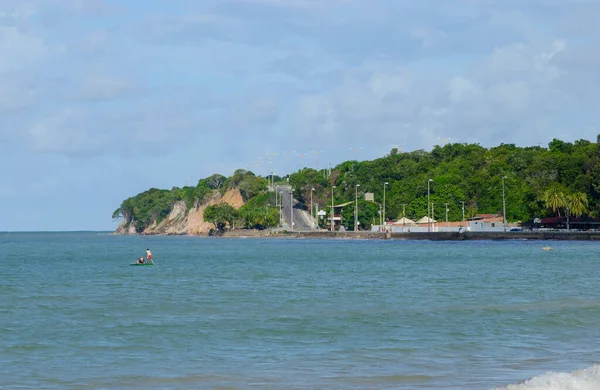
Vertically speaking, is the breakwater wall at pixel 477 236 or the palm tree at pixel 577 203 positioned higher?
the palm tree at pixel 577 203

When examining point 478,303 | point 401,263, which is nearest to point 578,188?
point 401,263

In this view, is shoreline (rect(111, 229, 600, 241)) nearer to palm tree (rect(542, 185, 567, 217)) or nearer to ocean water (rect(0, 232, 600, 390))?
palm tree (rect(542, 185, 567, 217))

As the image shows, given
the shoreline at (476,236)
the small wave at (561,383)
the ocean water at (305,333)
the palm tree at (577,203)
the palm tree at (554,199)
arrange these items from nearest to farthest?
the small wave at (561,383)
the ocean water at (305,333)
the shoreline at (476,236)
the palm tree at (577,203)
the palm tree at (554,199)

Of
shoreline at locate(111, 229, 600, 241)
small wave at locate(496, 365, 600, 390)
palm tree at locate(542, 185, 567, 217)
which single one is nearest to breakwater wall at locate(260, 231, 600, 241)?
A: shoreline at locate(111, 229, 600, 241)

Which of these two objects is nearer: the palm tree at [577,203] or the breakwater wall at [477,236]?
the breakwater wall at [477,236]

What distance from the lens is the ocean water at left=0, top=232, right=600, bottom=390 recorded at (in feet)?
67.4

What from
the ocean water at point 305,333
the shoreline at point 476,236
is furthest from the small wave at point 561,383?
the shoreline at point 476,236

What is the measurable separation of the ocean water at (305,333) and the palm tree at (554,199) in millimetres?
84653

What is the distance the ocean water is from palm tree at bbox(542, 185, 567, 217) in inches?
3333

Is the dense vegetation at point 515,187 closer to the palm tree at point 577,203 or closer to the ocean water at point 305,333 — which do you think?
the palm tree at point 577,203

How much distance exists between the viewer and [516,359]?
74.5 feet

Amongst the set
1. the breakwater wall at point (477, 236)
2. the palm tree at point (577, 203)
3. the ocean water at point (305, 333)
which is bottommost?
the ocean water at point (305, 333)

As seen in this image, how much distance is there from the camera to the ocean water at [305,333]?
20547mm

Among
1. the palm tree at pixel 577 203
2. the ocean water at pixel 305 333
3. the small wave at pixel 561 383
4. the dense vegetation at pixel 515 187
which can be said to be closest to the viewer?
the small wave at pixel 561 383
